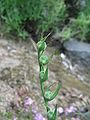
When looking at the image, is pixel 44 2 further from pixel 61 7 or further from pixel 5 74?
pixel 5 74

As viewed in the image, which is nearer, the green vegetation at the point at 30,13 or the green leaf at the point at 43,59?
the green leaf at the point at 43,59

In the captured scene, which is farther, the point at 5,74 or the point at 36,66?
the point at 36,66

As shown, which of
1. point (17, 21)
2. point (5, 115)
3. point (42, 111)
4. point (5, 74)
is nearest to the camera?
point (5, 115)

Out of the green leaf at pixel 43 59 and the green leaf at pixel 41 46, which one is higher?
the green leaf at pixel 41 46

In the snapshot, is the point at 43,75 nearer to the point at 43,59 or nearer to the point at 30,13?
the point at 43,59

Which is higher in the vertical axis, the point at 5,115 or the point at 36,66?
the point at 5,115

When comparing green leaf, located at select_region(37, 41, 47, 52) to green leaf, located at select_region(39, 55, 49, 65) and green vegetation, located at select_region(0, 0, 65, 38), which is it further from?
green vegetation, located at select_region(0, 0, 65, 38)

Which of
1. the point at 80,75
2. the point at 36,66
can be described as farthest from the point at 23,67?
the point at 80,75

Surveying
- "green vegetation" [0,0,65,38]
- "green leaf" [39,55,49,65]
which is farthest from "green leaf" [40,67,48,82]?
"green vegetation" [0,0,65,38]

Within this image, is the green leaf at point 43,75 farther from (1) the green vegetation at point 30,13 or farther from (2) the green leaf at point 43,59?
(1) the green vegetation at point 30,13

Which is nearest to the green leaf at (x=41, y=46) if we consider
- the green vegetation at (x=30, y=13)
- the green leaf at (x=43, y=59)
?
the green leaf at (x=43, y=59)

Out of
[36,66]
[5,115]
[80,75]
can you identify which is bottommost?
[80,75]
